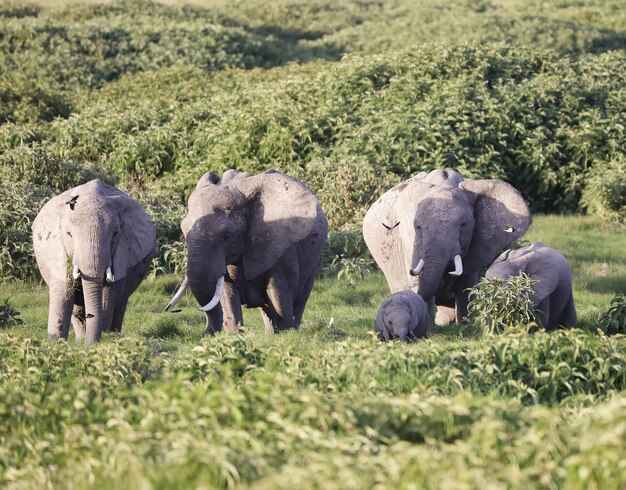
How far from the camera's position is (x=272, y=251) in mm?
12672

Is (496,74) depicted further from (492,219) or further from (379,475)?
(379,475)

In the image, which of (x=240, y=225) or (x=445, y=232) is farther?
(x=445, y=232)

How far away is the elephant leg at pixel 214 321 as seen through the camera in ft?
41.6

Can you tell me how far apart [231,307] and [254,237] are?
78 cm

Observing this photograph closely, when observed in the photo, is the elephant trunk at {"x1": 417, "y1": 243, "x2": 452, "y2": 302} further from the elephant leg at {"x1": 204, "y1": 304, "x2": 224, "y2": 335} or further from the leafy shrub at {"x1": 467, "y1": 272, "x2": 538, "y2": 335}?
the elephant leg at {"x1": 204, "y1": 304, "x2": 224, "y2": 335}

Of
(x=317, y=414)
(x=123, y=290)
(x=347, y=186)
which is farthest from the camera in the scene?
(x=347, y=186)

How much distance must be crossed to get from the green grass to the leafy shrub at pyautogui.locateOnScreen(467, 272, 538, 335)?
159 cm

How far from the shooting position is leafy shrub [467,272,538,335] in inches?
458

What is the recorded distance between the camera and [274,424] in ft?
23.3

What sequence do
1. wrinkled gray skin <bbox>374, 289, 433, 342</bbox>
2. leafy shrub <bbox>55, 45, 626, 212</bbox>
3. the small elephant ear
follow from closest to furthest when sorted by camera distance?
wrinkled gray skin <bbox>374, 289, 433, 342</bbox>
the small elephant ear
leafy shrub <bbox>55, 45, 626, 212</bbox>

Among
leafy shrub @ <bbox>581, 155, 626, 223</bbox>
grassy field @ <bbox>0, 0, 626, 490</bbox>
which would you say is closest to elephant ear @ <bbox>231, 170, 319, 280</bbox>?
grassy field @ <bbox>0, 0, 626, 490</bbox>

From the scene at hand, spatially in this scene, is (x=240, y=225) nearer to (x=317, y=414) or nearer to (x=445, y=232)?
(x=445, y=232)

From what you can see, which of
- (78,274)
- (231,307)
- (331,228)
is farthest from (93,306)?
(331,228)

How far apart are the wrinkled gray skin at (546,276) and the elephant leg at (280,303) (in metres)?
2.10
